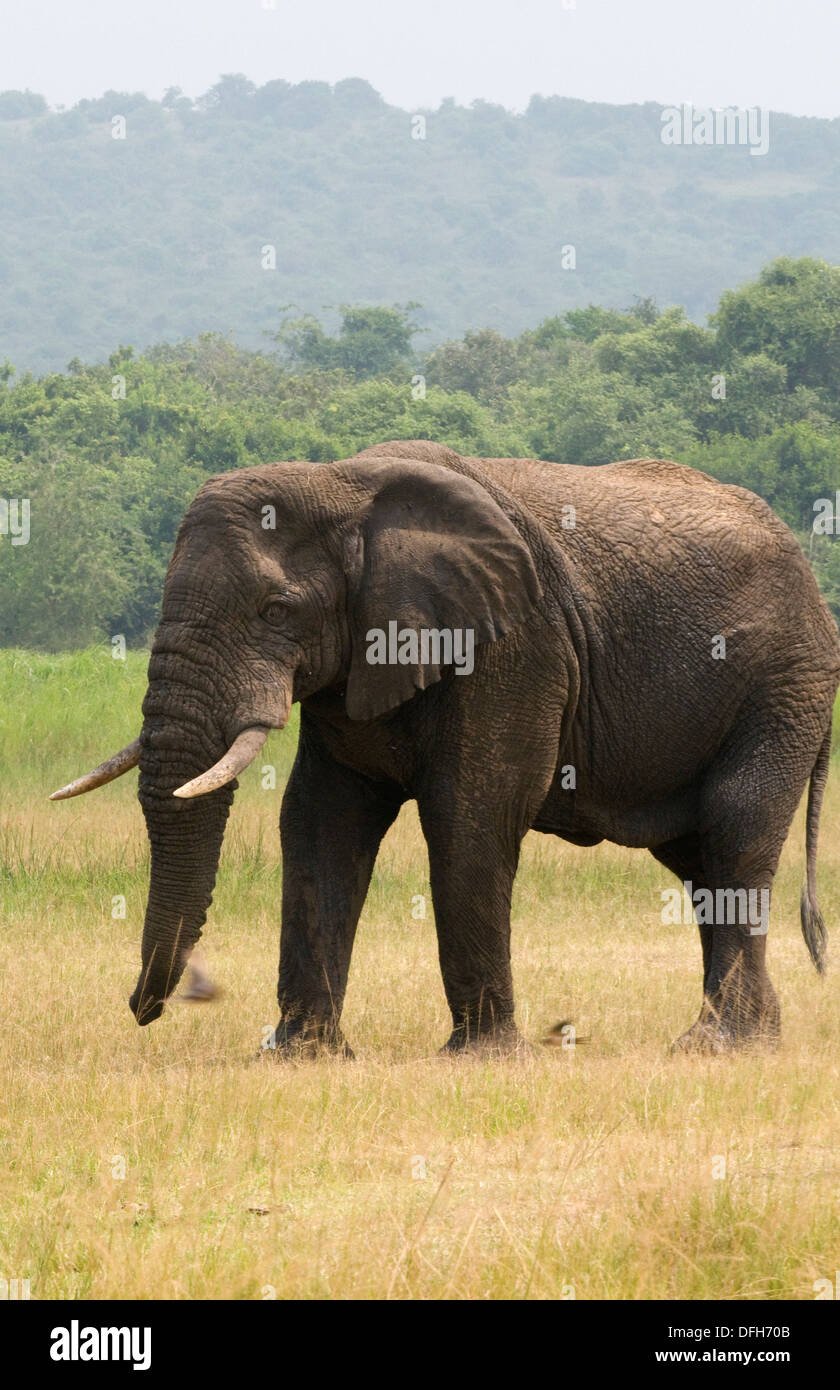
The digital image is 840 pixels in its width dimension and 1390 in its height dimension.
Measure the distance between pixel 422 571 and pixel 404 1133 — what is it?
7.17 feet

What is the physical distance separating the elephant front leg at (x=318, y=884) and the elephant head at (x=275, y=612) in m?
0.47

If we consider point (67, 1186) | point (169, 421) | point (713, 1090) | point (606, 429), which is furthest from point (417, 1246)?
point (169, 421)

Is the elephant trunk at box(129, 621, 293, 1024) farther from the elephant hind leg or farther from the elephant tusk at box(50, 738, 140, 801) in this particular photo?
the elephant hind leg

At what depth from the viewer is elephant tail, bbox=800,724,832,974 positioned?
8.80 metres

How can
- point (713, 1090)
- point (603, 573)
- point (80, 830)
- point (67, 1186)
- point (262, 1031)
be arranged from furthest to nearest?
point (80, 830), point (262, 1031), point (603, 573), point (713, 1090), point (67, 1186)

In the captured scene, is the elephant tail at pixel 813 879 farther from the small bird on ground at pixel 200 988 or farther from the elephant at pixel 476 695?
the small bird on ground at pixel 200 988

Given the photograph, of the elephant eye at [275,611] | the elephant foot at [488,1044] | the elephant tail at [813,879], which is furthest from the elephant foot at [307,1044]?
the elephant tail at [813,879]

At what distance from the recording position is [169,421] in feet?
196

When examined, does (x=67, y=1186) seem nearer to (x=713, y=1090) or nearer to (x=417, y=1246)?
(x=417, y=1246)

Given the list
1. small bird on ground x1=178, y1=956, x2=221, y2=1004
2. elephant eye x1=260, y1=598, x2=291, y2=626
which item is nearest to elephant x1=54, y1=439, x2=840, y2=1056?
elephant eye x1=260, y1=598, x2=291, y2=626

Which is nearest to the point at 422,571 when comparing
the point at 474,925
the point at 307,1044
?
the point at 474,925

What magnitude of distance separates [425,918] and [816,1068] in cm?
445

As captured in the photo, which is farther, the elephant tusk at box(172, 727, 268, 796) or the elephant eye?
the elephant eye

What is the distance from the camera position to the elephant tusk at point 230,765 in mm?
6773
